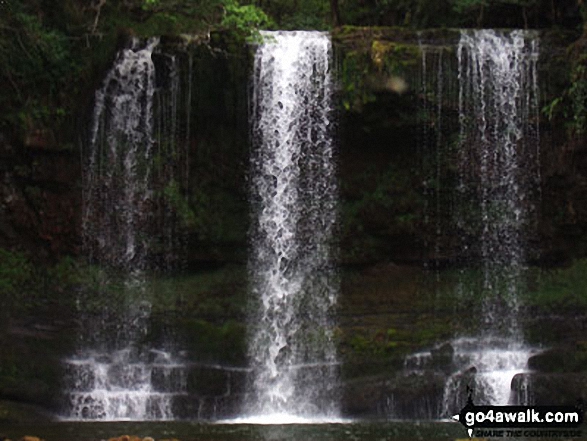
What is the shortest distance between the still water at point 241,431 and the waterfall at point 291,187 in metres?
3.26

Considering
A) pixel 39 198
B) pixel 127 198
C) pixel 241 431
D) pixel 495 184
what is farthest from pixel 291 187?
pixel 241 431

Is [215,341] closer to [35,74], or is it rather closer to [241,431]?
[241,431]

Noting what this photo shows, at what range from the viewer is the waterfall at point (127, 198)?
18.5 metres

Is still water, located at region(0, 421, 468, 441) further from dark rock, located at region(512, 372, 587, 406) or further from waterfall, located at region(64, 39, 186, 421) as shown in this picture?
waterfall, located at region(64, 39, 186, 421)

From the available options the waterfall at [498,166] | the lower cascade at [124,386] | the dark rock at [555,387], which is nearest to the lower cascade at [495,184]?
the waterfall at [498,166]

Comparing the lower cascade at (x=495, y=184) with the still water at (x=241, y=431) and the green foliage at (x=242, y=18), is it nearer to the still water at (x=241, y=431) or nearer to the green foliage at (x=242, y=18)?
the still water at (x=241, y=431)

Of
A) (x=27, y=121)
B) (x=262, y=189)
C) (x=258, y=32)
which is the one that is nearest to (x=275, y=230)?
(x=262, y=189)

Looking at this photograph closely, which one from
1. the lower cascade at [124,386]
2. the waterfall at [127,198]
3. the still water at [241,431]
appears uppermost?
the waterfall at [127,198]

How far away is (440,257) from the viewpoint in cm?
1911

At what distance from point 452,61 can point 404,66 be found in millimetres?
963

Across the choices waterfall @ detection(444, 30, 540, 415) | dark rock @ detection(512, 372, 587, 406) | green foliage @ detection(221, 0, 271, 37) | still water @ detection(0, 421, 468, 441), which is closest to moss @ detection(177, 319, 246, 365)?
Result: still water @ detection(0, 421, 468, 441)

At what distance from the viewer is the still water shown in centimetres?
1353

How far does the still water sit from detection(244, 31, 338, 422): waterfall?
3265 mm

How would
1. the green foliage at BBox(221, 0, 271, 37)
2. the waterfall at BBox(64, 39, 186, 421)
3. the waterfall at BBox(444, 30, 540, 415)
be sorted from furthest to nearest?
the waterfall at BBox(444, 30, 540, 415), the waterfall at BBox(64, 39, 186, 421), the green foliage at BBox(221, 0, 271, 37)
